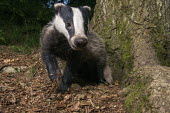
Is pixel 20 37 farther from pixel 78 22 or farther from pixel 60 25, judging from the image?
pixel 78 22

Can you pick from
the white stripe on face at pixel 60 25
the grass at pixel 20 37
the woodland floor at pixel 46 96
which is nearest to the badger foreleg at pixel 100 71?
the woodland floor at pixel 46 96

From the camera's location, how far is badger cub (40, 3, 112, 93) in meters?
2.77

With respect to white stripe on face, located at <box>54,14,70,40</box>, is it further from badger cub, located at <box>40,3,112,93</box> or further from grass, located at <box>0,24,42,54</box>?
grass, located at <box>0,24,42,54</box>

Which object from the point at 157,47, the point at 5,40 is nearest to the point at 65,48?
the point at 157,47

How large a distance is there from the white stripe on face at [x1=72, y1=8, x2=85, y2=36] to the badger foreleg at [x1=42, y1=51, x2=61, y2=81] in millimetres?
632

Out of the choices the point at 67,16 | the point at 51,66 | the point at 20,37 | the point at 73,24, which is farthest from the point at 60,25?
the point at 20,37

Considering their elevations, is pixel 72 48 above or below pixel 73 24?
below

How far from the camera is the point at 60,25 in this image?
3.02 meters

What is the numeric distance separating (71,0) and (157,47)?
437 cm

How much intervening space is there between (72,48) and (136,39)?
2.66ft

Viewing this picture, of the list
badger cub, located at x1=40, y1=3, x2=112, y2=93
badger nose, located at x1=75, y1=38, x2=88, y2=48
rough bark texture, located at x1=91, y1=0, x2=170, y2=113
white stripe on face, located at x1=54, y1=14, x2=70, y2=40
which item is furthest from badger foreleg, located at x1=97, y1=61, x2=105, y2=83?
badger nose, located at x1=75, y1=38, x2=88, y2=48

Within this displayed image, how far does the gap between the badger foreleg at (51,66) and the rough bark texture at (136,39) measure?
79 centimetres

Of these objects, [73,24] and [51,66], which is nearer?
[73,24]

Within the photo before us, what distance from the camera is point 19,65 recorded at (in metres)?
3.47
